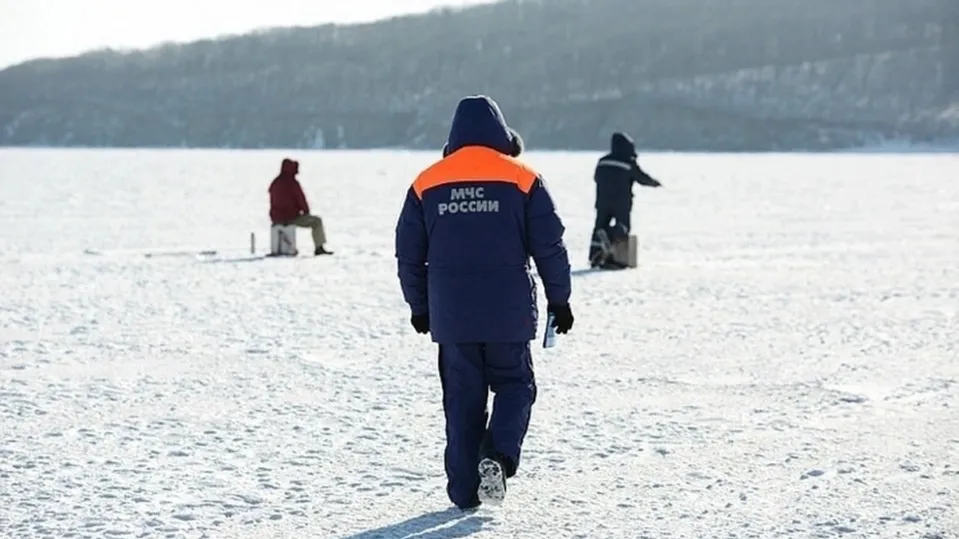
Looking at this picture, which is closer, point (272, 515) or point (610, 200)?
point (272, 515)

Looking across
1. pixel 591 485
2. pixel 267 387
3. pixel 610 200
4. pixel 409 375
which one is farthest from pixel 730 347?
pixel 610 200

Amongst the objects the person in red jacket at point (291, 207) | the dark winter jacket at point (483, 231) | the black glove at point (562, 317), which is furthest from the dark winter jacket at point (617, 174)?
the dark winter jacket at point (483, 231)

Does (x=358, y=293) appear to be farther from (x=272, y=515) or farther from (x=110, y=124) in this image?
(x=110, y=124)

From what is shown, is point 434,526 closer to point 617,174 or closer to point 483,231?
point 483,231

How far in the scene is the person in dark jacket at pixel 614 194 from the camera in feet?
44.0

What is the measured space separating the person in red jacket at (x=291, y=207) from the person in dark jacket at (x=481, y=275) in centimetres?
1039

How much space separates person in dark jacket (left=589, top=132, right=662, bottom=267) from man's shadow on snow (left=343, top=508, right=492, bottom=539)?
9.11m

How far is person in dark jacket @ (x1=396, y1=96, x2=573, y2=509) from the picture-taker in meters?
4.34

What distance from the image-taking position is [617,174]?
1355 centimetres

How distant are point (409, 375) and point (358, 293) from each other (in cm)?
394

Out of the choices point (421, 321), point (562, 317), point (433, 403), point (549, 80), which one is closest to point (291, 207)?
point (433, 403)

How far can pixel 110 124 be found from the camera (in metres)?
148

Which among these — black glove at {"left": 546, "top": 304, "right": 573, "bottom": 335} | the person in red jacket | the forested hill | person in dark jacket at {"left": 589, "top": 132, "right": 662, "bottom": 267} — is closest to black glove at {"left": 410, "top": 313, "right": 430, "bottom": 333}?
black glove at {"left": 546, "top": 304, "right": 573, "bottom": 335}

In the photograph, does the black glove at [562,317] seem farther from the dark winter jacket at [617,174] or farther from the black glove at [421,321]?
the dark winter jacket at [617,174]
